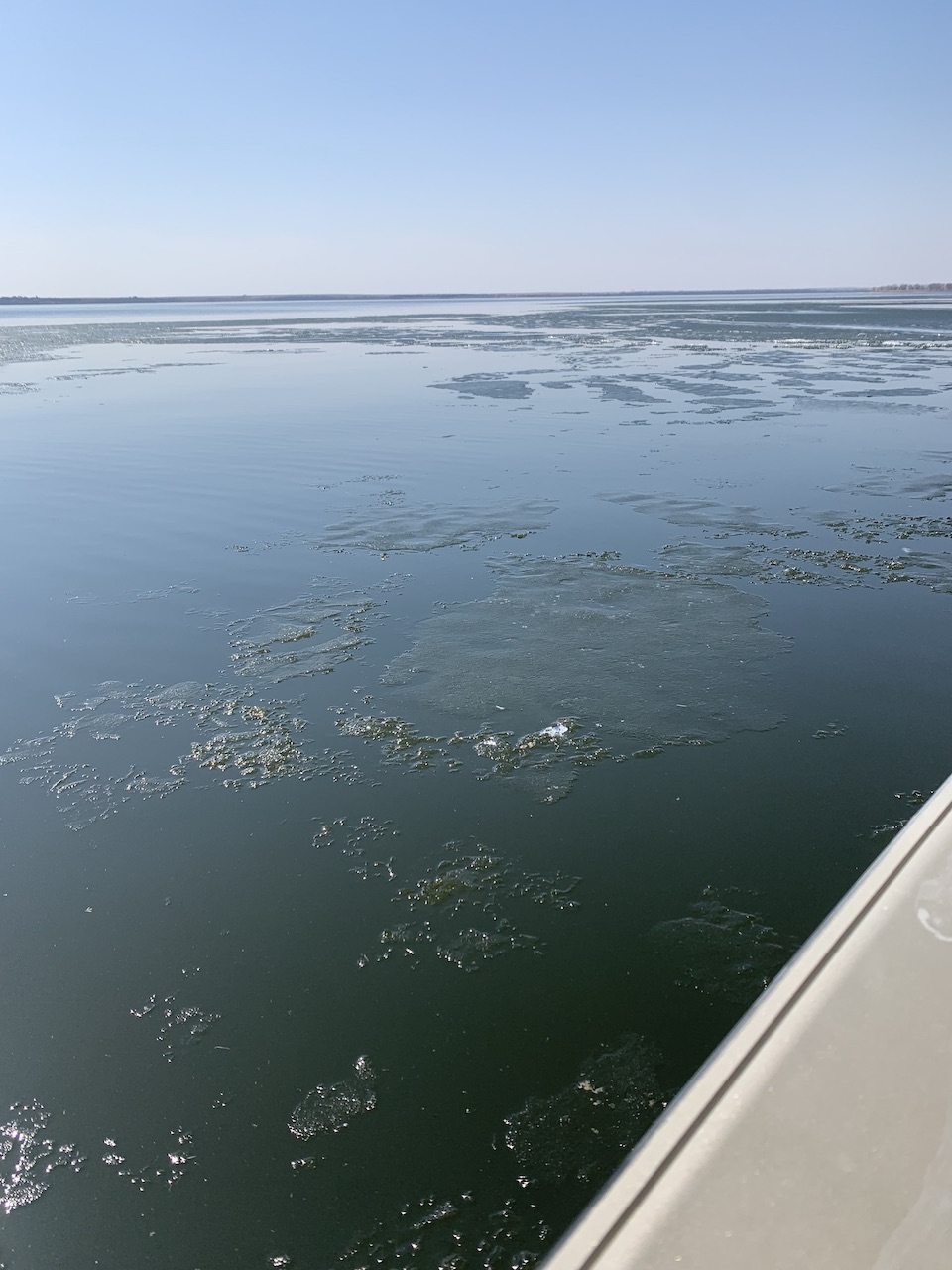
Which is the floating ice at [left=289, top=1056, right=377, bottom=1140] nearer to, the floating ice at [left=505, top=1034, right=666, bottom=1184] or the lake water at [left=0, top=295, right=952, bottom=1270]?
the lake water at [left=0, top=295, right=952, bottom=1270]

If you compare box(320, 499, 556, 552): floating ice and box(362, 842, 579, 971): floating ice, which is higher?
box(320, 499, 556, 552): floating ice

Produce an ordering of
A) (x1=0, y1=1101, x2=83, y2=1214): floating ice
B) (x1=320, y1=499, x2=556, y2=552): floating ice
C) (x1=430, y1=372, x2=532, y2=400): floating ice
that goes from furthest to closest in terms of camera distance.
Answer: (x1=430, y1=372, x2=532, y2=400): floating ice
(x1=320, y1=499, x2=556, y2=552): floating ice
(x1=0, y1=1101, x2=83, y2=1214): floating ice

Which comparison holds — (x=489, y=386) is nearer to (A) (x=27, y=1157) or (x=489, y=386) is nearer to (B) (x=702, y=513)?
(B) (x=702, y=513)

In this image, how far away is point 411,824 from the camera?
14.7 ft

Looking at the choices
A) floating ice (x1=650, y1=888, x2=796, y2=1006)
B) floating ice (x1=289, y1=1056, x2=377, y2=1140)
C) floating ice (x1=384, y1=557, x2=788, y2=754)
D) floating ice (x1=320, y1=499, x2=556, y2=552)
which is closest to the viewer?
floating ice (x1=289, y1=1056, x2=377, y2=1140)

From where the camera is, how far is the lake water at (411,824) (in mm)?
2744

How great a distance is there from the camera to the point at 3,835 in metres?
4.44

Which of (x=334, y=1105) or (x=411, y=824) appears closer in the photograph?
(x=334, y=1105)

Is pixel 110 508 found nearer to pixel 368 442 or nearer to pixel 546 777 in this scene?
pixel 368 442

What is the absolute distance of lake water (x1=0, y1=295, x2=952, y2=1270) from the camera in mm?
2744

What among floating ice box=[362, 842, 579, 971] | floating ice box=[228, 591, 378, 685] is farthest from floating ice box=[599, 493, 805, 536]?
floating ice box=[362, 842, 579, 971]

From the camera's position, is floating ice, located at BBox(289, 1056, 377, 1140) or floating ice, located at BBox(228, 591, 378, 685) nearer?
floating ice, located at BBox(289, 1056, 377, 1140)

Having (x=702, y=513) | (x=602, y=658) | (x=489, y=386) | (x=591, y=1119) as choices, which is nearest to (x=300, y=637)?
(x=602, y=658)

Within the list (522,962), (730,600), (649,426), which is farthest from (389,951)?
Result: (649,426)
